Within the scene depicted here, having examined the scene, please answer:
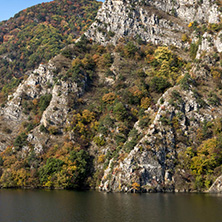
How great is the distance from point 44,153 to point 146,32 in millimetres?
96686

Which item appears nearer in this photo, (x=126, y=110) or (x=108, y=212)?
(x=108, y=212)

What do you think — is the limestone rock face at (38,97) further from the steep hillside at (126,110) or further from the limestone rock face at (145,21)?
the limestone rock face at (145,21)

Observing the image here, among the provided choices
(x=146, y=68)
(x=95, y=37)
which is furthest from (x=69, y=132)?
(x=95, y=37)

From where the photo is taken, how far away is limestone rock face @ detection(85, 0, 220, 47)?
152 metres

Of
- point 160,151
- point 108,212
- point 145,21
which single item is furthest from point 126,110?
point 145,21

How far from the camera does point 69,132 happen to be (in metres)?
108

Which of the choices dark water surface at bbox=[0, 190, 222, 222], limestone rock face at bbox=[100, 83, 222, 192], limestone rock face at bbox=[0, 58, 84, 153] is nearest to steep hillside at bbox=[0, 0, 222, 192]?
limestone rock face at bbox=[100, 83, 222, 192]

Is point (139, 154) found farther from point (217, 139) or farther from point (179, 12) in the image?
point (179, 12)

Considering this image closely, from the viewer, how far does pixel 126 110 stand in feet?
365

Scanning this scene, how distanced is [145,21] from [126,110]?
73.8m

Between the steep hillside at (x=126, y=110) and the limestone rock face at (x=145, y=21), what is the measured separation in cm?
61

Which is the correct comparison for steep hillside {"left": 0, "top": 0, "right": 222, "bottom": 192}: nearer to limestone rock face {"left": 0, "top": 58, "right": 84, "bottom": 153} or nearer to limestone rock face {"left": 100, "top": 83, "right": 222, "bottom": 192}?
limestone rock face {"left": 100, "top": 83, "right": 222, "bottom": 192}

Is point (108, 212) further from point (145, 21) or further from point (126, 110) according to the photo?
point (145, 21)

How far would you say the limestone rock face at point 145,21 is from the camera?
152 m
